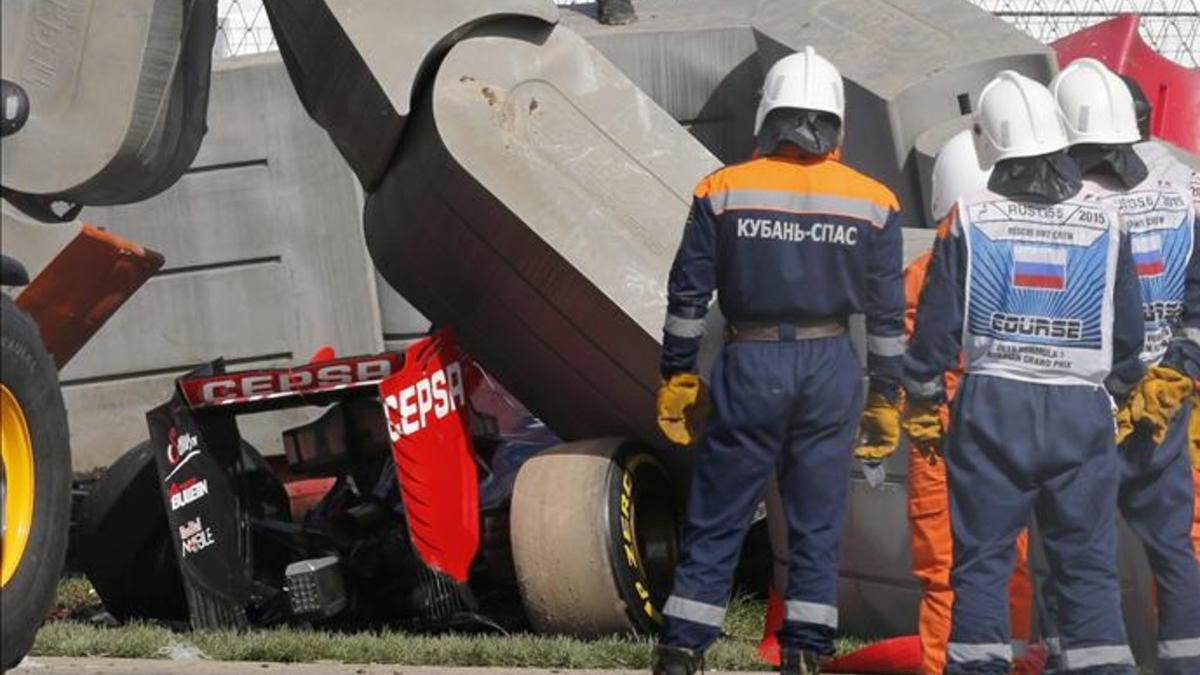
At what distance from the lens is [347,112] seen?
8.34 meters

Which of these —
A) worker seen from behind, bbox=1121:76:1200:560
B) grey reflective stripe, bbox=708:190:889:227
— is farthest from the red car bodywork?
grey reflective stripe, bbox=708:190:889:227

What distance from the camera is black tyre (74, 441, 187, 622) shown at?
30.2ft

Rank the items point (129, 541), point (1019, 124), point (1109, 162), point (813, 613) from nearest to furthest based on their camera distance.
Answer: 1. point (813, 613)
2. point (1019, 124)
3. point (1109, 162)
4. point (129, 541)

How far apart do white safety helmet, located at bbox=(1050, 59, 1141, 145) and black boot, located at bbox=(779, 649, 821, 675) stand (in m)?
1.75

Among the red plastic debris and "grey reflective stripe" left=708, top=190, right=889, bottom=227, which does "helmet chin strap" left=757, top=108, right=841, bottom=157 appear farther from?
the red plastic debris

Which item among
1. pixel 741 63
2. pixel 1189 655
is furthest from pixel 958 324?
pixel 741 63

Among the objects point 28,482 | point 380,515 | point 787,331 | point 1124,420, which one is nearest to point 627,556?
point 380,515

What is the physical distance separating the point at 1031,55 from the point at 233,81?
12.3ft

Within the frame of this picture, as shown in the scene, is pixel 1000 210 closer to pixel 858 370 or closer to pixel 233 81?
pixel 858 370

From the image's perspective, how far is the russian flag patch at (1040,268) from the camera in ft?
22.5

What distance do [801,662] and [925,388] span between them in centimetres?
84

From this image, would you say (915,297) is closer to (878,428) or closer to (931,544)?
(878,428)

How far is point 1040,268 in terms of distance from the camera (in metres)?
6.86

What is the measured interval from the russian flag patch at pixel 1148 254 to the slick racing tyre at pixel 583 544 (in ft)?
6.03
